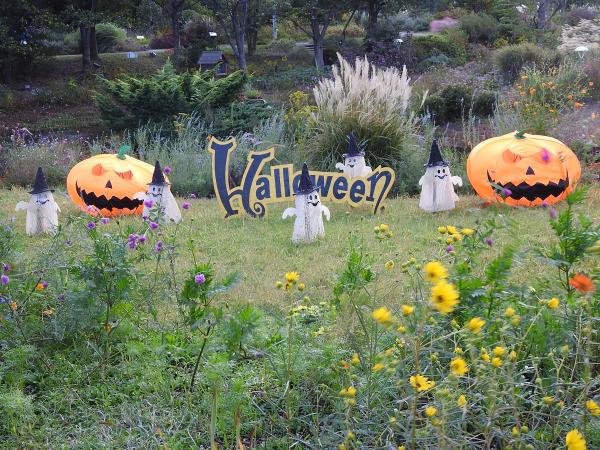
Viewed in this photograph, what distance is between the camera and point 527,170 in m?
6.04

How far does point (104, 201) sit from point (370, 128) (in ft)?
9.96

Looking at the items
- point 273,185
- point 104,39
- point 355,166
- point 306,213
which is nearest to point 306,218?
point 306,213

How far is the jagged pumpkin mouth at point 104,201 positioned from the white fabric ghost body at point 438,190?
8.29 feet

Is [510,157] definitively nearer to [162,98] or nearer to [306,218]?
[306,218]

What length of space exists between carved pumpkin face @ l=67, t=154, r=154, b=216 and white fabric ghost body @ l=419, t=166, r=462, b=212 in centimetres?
246

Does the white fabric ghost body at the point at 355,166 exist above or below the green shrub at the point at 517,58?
below

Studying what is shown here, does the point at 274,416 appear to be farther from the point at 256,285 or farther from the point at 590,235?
the point at 256,285

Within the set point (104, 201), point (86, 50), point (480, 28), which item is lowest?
point (104, 201)

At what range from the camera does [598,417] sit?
2.35 metres

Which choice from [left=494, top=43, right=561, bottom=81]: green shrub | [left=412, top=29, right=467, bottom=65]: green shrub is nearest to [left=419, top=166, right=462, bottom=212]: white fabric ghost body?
[left=494, top=43, right=561, bottom=81]: green shrub

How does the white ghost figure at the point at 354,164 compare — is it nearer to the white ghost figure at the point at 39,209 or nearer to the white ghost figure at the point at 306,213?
the white ghost figure at the point at 306,213

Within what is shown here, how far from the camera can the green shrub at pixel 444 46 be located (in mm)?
22812

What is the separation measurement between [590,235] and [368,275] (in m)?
0.83

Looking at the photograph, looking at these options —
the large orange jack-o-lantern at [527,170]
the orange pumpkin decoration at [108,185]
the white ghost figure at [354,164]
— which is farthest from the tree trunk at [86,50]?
the large orange jack-o-lantern at [527,170]
